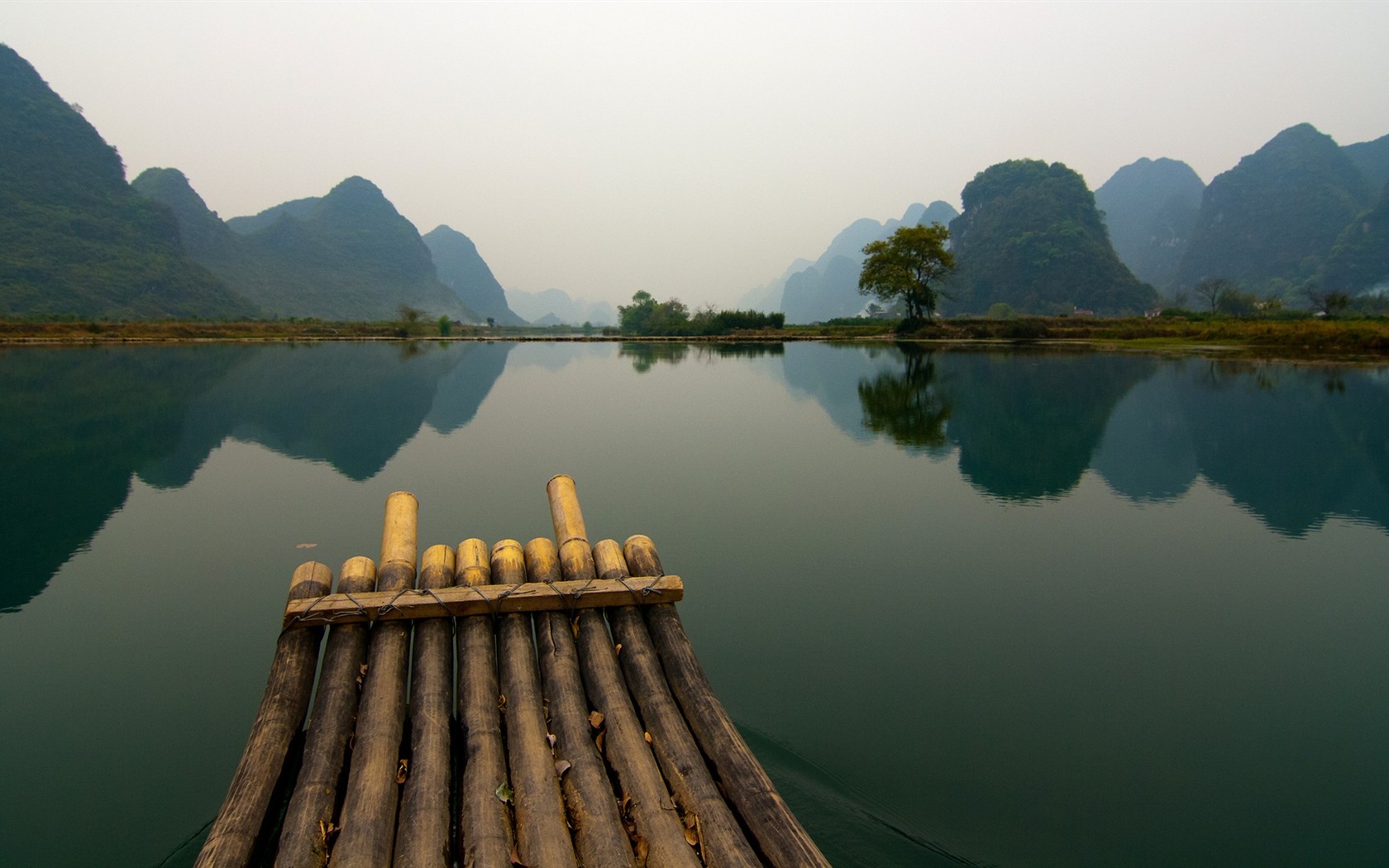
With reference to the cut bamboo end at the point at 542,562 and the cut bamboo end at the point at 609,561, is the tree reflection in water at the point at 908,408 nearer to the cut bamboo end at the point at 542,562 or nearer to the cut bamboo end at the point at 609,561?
the cut bamboo end at the point at 609,561

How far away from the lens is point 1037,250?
12381 cm

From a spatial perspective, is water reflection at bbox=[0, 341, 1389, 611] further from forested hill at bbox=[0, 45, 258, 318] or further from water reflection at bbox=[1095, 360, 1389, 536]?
forested hill at bbox=[0, 45, 258, 318]

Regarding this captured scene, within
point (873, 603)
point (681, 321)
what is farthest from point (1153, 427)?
point (681, 321)

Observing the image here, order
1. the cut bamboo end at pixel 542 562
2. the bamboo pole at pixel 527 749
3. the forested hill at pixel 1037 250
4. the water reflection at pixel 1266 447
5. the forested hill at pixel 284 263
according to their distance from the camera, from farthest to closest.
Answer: the forested hill at pixel 284 263, the forested hill at pixel 1037 250, the water reflection at pixel 1266 447, the cut bamboo end at pixel 542 562, the bamboo pole at pixel 527 749

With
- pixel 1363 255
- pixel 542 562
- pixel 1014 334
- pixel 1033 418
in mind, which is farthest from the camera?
pixel 1363 255

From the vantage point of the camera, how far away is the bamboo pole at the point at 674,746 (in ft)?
8.77

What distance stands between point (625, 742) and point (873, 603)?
3.71m

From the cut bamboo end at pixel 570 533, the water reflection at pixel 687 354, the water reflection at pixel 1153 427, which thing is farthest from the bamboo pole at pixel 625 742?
the water reflection at pixel 687 354

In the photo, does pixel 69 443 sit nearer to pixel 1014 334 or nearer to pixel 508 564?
pixel 508 564

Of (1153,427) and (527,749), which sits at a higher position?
(1153,427)

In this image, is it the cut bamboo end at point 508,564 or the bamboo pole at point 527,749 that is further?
the cut bamboo end at point 508,564

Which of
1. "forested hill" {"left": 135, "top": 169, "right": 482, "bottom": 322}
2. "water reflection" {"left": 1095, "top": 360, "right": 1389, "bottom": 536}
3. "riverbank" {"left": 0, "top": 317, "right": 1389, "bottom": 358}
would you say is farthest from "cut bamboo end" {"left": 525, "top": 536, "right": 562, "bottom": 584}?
"forested hill" {"left": 135, "top": 169, "right": 482, "bottom": 322}

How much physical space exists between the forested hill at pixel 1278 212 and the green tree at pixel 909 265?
328ft

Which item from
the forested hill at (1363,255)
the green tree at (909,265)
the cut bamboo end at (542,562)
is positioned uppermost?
the forested hill at (1363,255)
